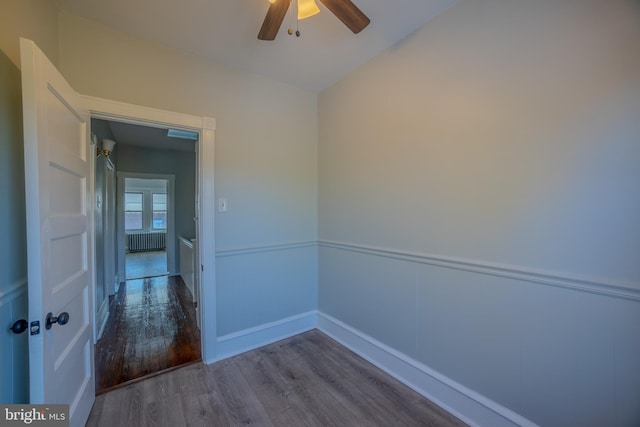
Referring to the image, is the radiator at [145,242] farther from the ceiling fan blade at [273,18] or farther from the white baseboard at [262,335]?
the ceiling fan blade at [273,18]

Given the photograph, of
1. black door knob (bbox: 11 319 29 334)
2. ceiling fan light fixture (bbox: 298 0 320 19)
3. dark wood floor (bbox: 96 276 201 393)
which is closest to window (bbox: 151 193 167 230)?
dark wood floor (bbox: 96 276 201 393)

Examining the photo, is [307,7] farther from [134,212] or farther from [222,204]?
[134,212]

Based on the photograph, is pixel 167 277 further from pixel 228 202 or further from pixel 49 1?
pixel 49 1

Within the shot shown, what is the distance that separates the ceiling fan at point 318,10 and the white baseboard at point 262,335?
246cm

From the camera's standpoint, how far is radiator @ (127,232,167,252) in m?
8.41

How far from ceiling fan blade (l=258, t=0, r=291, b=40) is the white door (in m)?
1.03

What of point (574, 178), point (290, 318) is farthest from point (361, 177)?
point (290, 318)

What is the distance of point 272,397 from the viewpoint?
6.40ft

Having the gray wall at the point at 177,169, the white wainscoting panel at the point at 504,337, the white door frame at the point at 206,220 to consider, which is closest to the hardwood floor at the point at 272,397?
the white wainscoting panel at the point at 504,337

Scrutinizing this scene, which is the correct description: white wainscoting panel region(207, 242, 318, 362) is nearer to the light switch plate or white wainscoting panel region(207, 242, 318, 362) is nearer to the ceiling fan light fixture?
the light switch plate

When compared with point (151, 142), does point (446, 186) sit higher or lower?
lower

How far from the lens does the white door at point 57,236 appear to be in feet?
3.55

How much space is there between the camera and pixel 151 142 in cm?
488

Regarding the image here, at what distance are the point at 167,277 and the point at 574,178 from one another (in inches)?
236
